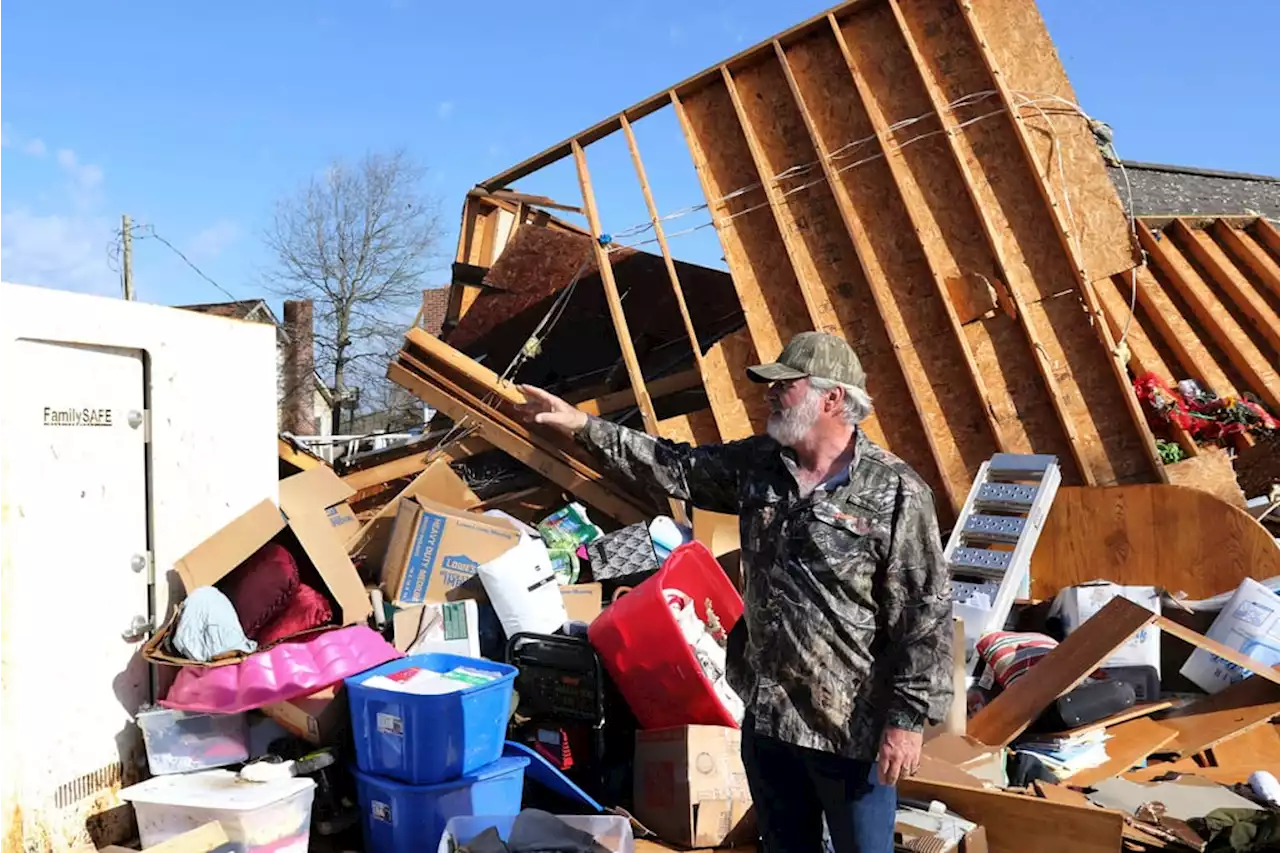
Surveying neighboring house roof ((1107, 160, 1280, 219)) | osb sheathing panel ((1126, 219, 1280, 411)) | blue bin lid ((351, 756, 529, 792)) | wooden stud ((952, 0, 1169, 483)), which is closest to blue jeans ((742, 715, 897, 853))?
blue bin lid ((351, 756, 529, 792))

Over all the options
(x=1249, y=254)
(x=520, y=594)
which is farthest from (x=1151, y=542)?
(x=1249, y=254)

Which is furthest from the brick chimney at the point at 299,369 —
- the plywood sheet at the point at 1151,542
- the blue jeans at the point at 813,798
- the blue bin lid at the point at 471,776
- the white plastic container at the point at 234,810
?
the blue jeans at the point at 813,798

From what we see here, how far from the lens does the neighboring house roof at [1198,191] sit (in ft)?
53.5

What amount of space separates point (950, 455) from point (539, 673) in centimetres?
361

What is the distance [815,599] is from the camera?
268 centimetres

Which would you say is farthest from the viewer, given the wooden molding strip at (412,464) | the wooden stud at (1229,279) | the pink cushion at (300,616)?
the wooden stud at (1229,279)

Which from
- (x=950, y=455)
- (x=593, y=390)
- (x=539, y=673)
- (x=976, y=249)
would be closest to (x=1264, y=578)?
(x=950, y=455)

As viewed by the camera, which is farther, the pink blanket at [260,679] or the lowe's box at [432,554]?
the lowe's box at [432,554]

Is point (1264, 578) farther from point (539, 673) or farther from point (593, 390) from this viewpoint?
point (593, 390)

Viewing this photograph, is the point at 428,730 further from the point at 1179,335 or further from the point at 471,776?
the point at 1179,335

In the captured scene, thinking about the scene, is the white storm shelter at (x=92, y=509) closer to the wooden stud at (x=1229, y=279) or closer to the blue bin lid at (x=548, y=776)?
the blue bin lid at (x=548, y=776)

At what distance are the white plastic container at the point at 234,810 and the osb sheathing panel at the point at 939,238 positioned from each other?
161 inches

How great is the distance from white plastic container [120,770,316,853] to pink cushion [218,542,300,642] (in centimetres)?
84

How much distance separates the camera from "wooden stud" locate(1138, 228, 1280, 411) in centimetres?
938
